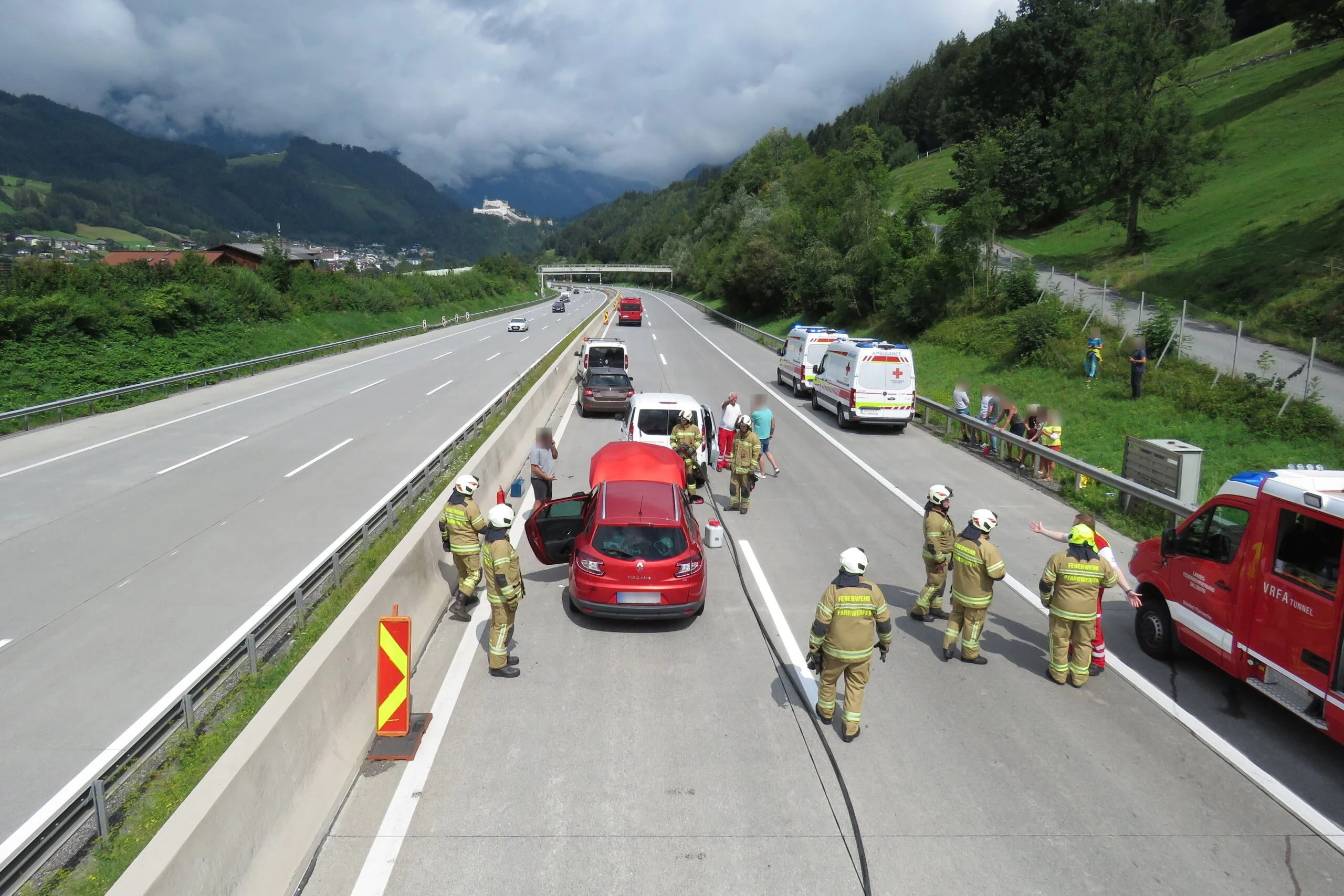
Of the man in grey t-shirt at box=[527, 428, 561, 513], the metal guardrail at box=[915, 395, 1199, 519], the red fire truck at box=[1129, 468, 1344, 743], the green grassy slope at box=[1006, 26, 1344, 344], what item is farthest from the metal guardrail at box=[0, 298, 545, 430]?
Answer: the green grassy slope at box=[1006, 26, 1344, 344]

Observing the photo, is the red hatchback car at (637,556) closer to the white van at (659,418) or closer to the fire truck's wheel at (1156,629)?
the fire truck's wheel at (1156,629)

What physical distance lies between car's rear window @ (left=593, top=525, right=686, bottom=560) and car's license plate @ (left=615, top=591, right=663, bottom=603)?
35 cm

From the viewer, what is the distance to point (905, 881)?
15.8 feet

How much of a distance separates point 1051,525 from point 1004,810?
853cm

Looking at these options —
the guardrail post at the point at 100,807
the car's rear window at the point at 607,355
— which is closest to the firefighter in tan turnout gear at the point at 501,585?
the guardrail post at the point at 100,807

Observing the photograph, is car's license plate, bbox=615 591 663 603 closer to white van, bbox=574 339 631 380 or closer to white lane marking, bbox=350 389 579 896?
white lane marking, bbox=350 389 579 896

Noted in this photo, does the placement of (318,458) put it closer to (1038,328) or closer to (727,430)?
(727,430)

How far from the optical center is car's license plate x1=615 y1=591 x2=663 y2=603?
8273 millimetres

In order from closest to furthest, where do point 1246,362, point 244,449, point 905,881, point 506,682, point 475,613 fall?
1. point 905,881
2. point 506,682
3. point 475,613
4. point 244,449
5. point 1246,362

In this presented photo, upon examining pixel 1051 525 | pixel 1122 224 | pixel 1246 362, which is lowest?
pixel 1051 525

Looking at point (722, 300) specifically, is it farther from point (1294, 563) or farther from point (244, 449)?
point (1294, 563)

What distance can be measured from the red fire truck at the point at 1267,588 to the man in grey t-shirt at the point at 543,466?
320 inches

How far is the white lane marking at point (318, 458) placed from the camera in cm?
1605

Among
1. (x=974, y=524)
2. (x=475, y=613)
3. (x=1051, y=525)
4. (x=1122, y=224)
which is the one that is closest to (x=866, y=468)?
(x=1051, y=525)
